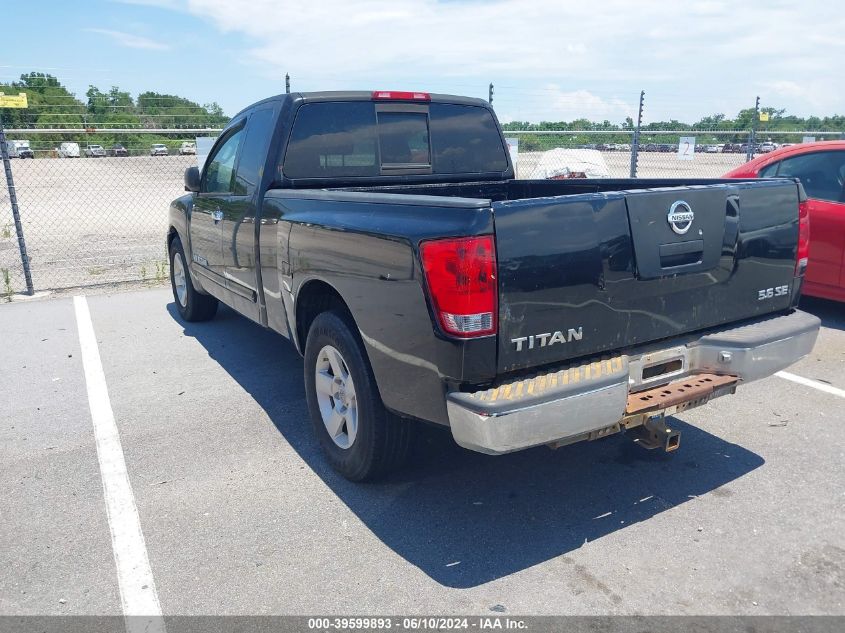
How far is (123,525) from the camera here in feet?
11.0

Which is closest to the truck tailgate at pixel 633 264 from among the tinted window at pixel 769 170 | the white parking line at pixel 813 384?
the white parking line at pixel 813 384

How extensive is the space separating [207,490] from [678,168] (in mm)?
19058

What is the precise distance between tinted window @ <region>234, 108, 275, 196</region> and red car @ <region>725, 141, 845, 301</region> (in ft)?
15.4

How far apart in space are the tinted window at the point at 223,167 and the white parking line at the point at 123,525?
1785mm

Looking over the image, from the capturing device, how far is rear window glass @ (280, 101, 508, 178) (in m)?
4.48

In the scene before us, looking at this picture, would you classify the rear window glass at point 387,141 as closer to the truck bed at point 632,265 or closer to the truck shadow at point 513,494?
the truck shadow at point 513,494

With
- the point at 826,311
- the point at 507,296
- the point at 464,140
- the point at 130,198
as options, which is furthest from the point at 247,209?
the point at 130,198

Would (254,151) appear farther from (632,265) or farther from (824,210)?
(824,210)

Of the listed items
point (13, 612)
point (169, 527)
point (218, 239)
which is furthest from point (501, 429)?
point (218, 239)

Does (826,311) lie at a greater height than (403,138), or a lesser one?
lesser

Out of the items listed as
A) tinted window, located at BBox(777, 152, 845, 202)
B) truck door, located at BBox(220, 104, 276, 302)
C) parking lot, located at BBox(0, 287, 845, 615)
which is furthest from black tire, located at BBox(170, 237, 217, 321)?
tinted window, located at BBox(777, 152, 845, 202)

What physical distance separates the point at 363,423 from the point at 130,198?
2146 cm

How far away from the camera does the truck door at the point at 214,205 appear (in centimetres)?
520

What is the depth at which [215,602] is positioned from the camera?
9.05 ft
